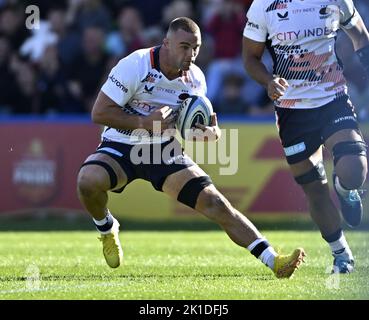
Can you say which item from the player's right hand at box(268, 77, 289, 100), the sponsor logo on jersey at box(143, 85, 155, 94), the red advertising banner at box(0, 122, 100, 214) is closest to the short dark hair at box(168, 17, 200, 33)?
the sponsor logo on jersey at box(143, 85, 155, 94)

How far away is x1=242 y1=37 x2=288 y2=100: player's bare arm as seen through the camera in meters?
8.46

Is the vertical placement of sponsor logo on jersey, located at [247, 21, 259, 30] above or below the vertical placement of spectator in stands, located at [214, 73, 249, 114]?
above

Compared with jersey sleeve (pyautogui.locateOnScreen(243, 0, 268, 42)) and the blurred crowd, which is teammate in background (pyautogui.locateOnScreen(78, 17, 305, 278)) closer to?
jersey sleeve (pyautogui.locateOnScreen(243, 0, 268, 42))

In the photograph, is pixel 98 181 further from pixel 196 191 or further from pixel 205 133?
pixel 205 133

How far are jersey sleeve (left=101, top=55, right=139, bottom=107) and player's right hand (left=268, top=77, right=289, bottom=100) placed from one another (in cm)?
113

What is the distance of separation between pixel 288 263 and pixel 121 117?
70.4 inches

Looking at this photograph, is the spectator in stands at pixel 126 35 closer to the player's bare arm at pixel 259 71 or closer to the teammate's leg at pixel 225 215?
the player's bare arm at pixel 259 71

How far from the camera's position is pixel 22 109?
17.5m

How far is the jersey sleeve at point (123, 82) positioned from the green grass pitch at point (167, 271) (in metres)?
1.50

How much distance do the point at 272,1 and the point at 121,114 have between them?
1.59 metres

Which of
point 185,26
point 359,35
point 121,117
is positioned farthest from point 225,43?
point 121,117

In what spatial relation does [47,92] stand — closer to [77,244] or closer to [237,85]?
[237,85]

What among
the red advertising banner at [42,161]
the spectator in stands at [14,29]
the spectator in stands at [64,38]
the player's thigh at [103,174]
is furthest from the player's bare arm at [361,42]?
the spectator in stands at [14,29]

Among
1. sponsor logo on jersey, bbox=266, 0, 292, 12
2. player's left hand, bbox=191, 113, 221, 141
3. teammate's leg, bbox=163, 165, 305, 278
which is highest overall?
sponsor logo on jersey, bbox=266, 0, 292, 12
